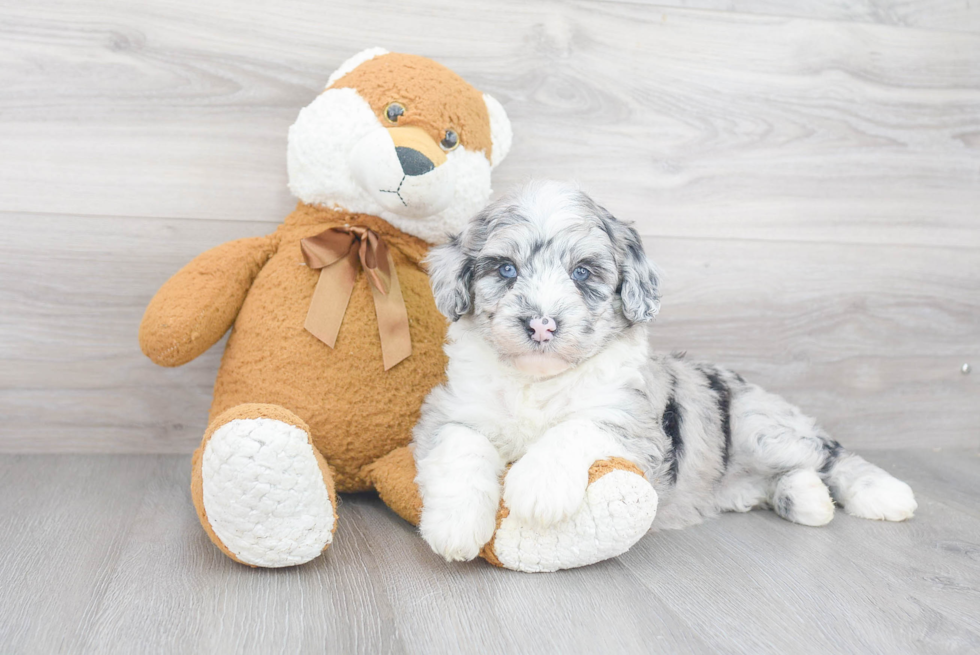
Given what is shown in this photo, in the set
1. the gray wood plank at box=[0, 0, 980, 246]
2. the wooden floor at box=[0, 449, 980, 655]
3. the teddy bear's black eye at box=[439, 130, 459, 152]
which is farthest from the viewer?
the gray wood plank at box=[0, 0, 980, 246]

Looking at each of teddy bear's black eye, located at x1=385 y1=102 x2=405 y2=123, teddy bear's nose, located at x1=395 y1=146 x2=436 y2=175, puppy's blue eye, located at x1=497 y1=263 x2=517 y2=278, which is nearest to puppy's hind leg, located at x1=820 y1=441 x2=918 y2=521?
puppy's blue eye, located at x1=497 y1=263 x2=517 y2=278

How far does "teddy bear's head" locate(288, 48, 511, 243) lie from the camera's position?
5.78ft

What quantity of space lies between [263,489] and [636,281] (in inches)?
33.6

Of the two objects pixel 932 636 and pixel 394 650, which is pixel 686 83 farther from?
pixel 394 650

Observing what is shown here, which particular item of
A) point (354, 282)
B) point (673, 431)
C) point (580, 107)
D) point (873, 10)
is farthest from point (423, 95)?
point (873, 10)

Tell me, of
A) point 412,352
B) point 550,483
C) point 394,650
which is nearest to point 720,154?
point 412,352

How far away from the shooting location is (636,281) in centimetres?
160

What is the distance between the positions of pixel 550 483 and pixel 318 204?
981 mm

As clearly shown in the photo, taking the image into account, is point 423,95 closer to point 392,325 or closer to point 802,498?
point 392,325

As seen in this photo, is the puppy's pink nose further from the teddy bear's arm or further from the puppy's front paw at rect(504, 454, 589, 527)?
the teddy bear's arm

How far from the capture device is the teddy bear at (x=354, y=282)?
1.77 m

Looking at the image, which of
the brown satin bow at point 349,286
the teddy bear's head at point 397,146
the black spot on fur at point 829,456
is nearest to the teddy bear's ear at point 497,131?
the teddy bear's head at point 397,146

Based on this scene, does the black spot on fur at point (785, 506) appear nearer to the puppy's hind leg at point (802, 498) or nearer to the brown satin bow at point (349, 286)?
the puppy's hind leg at point (802, 498)

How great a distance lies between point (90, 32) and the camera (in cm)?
206
